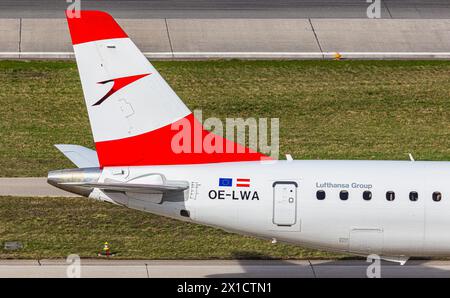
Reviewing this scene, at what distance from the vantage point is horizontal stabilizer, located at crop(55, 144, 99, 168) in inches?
1243

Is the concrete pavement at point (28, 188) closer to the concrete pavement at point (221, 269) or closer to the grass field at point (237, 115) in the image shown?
the grass field at point (237, 115)

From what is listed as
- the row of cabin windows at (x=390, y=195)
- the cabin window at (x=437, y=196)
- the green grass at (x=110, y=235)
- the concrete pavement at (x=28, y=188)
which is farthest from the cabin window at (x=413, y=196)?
the concrete pavement at (x=28, y=188)

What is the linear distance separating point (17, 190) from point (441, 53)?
1851 centimetres

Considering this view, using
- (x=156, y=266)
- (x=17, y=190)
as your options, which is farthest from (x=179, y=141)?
(x=17, y=190)

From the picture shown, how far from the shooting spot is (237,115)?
44.7 m

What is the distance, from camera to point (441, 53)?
163 ft

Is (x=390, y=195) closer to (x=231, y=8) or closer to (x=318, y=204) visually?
(x=318, y=204)

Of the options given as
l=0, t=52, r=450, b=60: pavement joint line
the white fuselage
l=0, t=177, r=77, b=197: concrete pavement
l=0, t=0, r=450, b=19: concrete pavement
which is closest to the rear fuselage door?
the white fuselage

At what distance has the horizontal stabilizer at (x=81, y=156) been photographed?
3156cm

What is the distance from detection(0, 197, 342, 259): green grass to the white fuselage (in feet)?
14.4

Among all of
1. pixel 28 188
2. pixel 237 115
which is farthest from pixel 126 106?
pixel 237 115

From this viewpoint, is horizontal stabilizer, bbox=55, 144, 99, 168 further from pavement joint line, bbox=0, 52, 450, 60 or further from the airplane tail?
pavement joint line, bbox=0, 52, 450, 60

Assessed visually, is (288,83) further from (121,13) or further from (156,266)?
(156,266)

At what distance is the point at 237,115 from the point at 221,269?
37.9 feet
